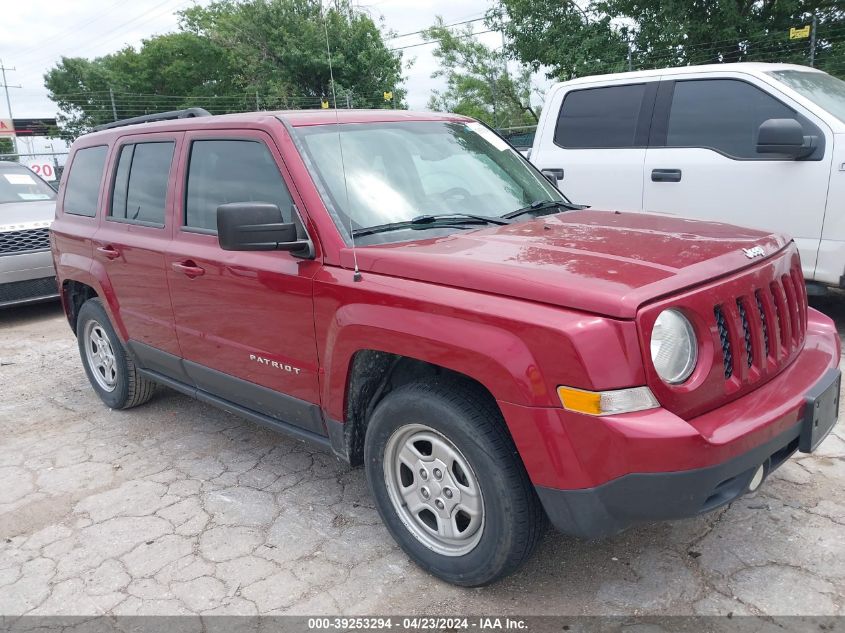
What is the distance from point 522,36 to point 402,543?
68.3ft

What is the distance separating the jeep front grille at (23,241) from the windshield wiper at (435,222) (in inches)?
231

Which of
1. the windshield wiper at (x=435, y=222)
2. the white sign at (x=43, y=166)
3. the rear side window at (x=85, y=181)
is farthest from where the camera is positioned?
the white sign at (x=43, y=166)

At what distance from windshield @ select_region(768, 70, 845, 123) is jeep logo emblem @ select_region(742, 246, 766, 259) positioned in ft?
10.3

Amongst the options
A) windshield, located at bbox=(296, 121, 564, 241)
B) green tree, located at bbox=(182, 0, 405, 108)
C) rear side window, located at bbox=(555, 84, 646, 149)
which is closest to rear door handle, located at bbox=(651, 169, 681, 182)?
rear side window, located at bbox=(555, 84, 646, 149)

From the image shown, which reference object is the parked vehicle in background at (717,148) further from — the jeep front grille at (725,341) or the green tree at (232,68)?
the green tree at (232,68)

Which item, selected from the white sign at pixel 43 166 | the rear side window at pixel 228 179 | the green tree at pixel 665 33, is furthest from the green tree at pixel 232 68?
the rear side window at pixel 228 179

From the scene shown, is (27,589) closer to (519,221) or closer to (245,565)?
(245,565)

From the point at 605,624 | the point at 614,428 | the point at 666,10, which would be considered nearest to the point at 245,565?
the point at 605,624

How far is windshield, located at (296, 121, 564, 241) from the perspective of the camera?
310cm

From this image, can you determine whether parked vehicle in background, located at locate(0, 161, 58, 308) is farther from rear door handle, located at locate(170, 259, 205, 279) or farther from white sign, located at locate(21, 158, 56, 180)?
white sign, located at locate(21, 158, 56, 180)

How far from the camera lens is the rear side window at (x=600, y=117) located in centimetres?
603

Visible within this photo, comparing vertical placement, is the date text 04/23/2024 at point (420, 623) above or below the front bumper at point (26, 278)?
below

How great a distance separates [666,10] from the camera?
60.1ft

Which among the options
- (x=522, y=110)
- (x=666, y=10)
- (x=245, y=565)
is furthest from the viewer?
(x=522, y=110)
